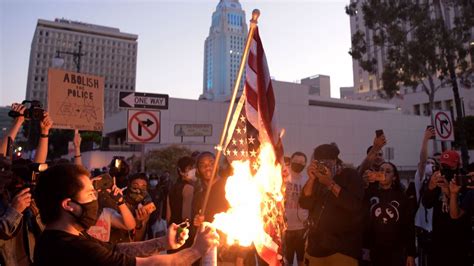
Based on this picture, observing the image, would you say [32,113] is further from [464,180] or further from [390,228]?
[464,180]

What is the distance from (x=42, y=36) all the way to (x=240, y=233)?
167 m

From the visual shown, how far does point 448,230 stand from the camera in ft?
16.5

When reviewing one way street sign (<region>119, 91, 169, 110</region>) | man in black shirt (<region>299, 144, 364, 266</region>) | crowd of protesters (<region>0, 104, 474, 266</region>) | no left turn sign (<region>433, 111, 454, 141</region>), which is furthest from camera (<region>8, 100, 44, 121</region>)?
no left turn sign (<region>433, 111, 454, 141</region>)

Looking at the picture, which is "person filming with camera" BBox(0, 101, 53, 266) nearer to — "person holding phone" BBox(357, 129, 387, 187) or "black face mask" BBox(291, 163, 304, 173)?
"person holding phone" BBox(357, 129, 387, 187)

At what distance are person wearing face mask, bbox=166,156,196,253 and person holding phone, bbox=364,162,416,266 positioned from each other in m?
2.45

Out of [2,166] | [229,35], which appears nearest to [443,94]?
[2,166]

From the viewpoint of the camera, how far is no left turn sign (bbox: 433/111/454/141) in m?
7.42

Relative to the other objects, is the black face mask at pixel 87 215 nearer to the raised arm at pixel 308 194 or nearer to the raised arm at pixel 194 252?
the raised arm at pixel 194 252

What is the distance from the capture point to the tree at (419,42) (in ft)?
80.2

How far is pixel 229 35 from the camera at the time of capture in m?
178

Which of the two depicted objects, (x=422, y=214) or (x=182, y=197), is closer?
(x=182, y=197)

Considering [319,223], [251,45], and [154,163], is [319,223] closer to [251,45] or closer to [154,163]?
[251,45]

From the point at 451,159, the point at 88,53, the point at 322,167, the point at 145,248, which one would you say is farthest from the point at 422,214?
the point at 88,53

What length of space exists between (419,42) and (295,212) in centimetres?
2249
